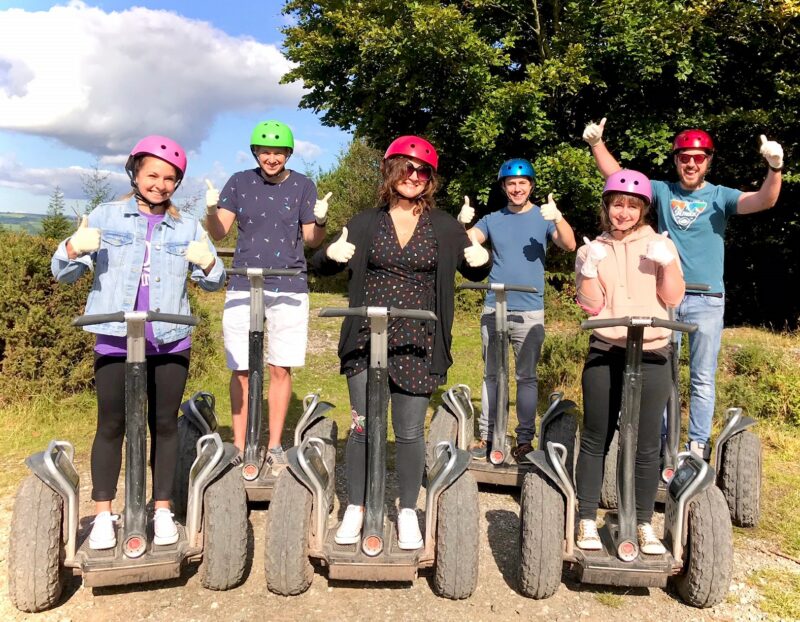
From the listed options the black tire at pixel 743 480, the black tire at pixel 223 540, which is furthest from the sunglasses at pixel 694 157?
the black tire at pixel 223 540

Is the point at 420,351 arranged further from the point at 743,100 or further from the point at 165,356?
the point at 743,100

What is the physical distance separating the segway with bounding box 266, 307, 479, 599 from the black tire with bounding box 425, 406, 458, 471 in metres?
1.14

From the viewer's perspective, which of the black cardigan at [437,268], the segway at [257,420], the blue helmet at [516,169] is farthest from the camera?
the blue helmet at [516,169]

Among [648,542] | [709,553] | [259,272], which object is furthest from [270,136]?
[709,553]

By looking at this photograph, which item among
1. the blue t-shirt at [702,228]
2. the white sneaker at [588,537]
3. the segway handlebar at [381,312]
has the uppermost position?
the blue t-shirt at [702,228]

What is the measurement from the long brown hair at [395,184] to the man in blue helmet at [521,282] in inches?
52.4

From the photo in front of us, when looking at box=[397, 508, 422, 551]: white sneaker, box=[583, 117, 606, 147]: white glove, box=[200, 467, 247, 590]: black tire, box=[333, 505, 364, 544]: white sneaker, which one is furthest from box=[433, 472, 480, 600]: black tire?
box=[583, 117, 606, 147]: white glove

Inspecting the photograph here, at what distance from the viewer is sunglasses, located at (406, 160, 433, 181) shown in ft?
9.61

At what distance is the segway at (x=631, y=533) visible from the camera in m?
2.79

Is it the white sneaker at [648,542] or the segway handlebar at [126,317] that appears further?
the white sneaker at [648,542]

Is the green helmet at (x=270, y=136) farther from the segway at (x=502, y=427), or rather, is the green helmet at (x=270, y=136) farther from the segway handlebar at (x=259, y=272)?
the segway at (x=502, y=427)

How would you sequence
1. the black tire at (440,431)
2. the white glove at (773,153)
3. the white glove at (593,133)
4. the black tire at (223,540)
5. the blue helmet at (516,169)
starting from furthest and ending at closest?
the blue helmet at (516,169), the black tire at (440,431), the white glove at (593,133), the white glove at (773,153), the black tire at (223,540)

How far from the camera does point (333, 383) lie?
23.4 ft

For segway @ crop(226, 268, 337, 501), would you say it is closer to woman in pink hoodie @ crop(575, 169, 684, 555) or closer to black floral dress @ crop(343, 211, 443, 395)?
black floral dress @ crop(343, 211, 443, 395)
